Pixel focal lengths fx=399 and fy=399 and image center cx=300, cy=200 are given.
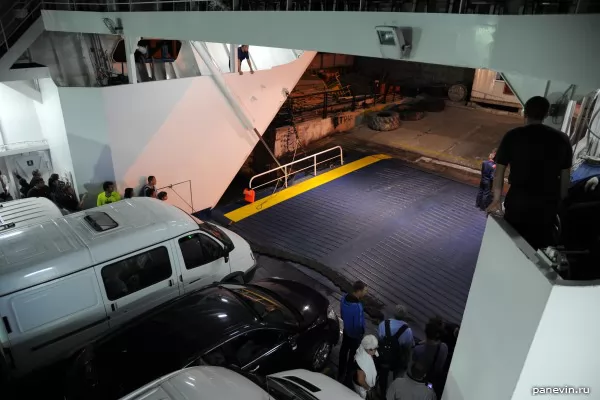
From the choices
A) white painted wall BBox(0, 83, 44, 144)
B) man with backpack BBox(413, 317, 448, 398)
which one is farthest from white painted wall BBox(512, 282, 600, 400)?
white painted wall BBox(0, 83, 44, 144)

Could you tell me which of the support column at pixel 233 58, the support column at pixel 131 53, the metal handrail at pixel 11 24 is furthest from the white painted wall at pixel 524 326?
the metal handrail at pixel 11 24

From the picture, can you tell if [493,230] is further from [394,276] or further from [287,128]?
[287,128]

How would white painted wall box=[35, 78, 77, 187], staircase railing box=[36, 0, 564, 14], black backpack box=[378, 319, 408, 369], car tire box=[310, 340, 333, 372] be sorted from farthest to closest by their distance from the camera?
white painted wall box=[35, 78, 77, 187] < car tire box=[310, 340, 333, 372] < black backpack box=[378, 319, 408, 369] < staircase railing box=[36, 0, 564, 14]

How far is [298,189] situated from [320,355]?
5978 mm

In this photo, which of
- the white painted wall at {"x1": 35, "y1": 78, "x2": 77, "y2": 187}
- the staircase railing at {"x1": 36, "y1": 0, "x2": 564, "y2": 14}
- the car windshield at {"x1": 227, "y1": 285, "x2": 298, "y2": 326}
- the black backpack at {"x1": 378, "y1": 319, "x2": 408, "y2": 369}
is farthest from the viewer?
the white painted wall at {"x1": 35, "y1": 78, "x2": 77, "y2": 187}

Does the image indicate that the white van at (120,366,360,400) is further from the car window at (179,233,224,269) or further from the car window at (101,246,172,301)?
the car window at (179,233,224,269)

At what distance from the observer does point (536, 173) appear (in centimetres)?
299

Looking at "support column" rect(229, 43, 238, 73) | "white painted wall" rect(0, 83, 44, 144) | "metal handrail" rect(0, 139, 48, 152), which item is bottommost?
"metal handrail" rect(0, 139, 48, 152)

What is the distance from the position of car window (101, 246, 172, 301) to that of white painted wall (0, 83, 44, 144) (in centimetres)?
605

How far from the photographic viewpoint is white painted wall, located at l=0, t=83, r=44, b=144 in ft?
31.0

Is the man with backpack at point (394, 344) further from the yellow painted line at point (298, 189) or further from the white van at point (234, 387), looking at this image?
the yellow painted line at point (298, 189)

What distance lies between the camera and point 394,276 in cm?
768

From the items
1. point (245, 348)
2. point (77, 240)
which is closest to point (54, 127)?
point (77, 240)

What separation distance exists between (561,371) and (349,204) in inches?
306
